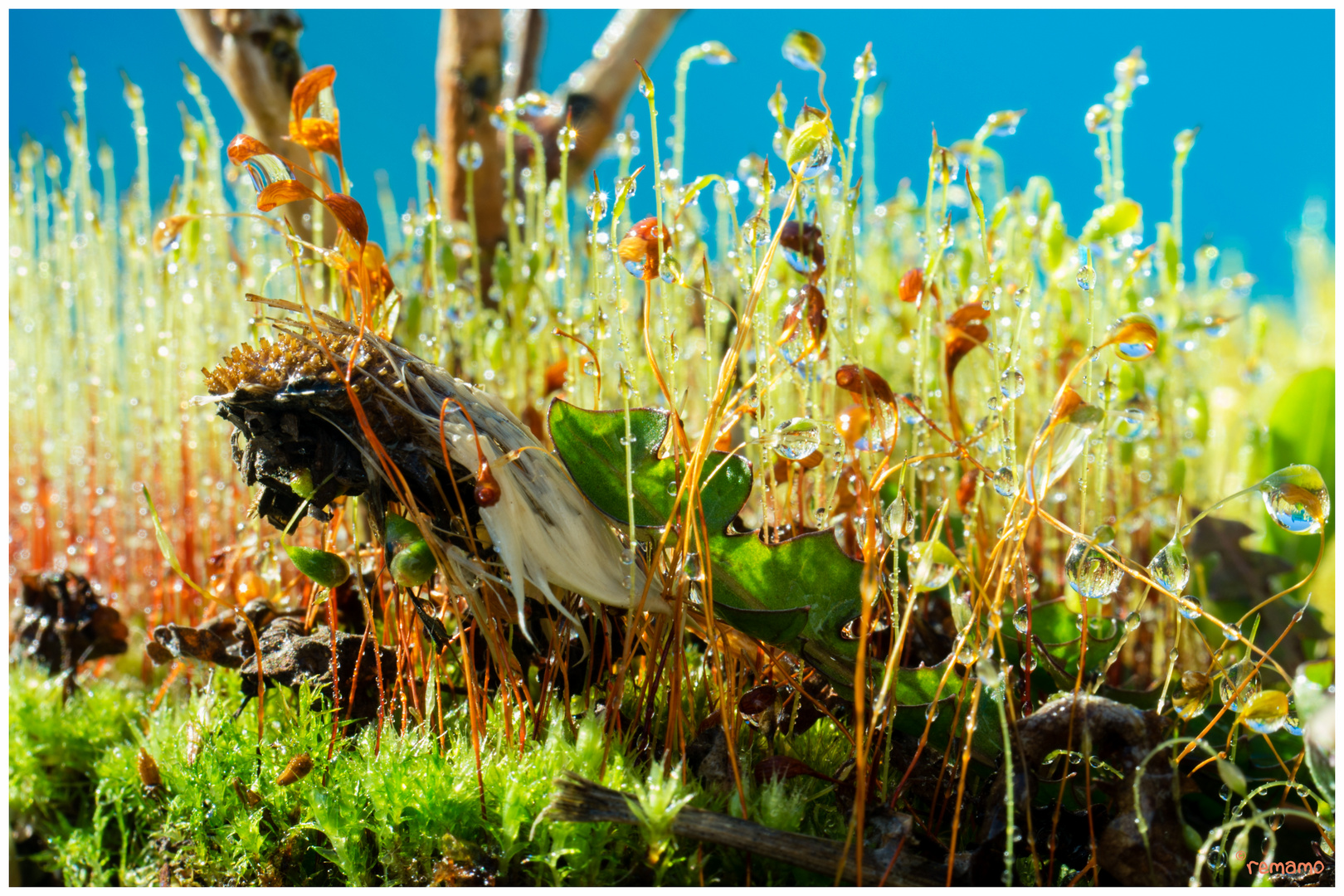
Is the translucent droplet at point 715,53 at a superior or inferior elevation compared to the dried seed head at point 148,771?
superior

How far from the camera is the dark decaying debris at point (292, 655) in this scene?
23.6 inches

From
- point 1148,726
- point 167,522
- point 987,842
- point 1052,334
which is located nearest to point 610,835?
point 987,842

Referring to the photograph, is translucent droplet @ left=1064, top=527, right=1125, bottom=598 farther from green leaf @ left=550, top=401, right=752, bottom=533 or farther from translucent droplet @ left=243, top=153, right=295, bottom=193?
translucent droplet @ left=243, top=153, right=295, bottom=193

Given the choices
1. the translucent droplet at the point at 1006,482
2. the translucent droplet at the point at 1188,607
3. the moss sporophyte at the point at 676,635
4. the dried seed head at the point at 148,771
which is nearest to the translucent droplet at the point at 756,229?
the moss sporophyte at the point at 676,635

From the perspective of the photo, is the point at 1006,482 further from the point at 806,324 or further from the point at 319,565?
the point at 319,565

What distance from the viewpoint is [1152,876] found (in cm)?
45

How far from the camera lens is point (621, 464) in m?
0.51

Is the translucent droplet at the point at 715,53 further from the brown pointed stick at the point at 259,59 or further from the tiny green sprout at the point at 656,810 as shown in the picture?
the brown pointed stick at the point at 259,59

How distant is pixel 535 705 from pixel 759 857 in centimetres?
19

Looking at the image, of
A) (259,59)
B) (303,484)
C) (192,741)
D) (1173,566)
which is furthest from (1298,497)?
(259,59)

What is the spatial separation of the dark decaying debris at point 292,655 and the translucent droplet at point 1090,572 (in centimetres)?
44

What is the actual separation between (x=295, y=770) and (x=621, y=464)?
0.96 feet

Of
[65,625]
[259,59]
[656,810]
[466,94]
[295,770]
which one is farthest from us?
[466,94]

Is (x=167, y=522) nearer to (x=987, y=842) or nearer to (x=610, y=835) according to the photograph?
(x=610, y=835)
